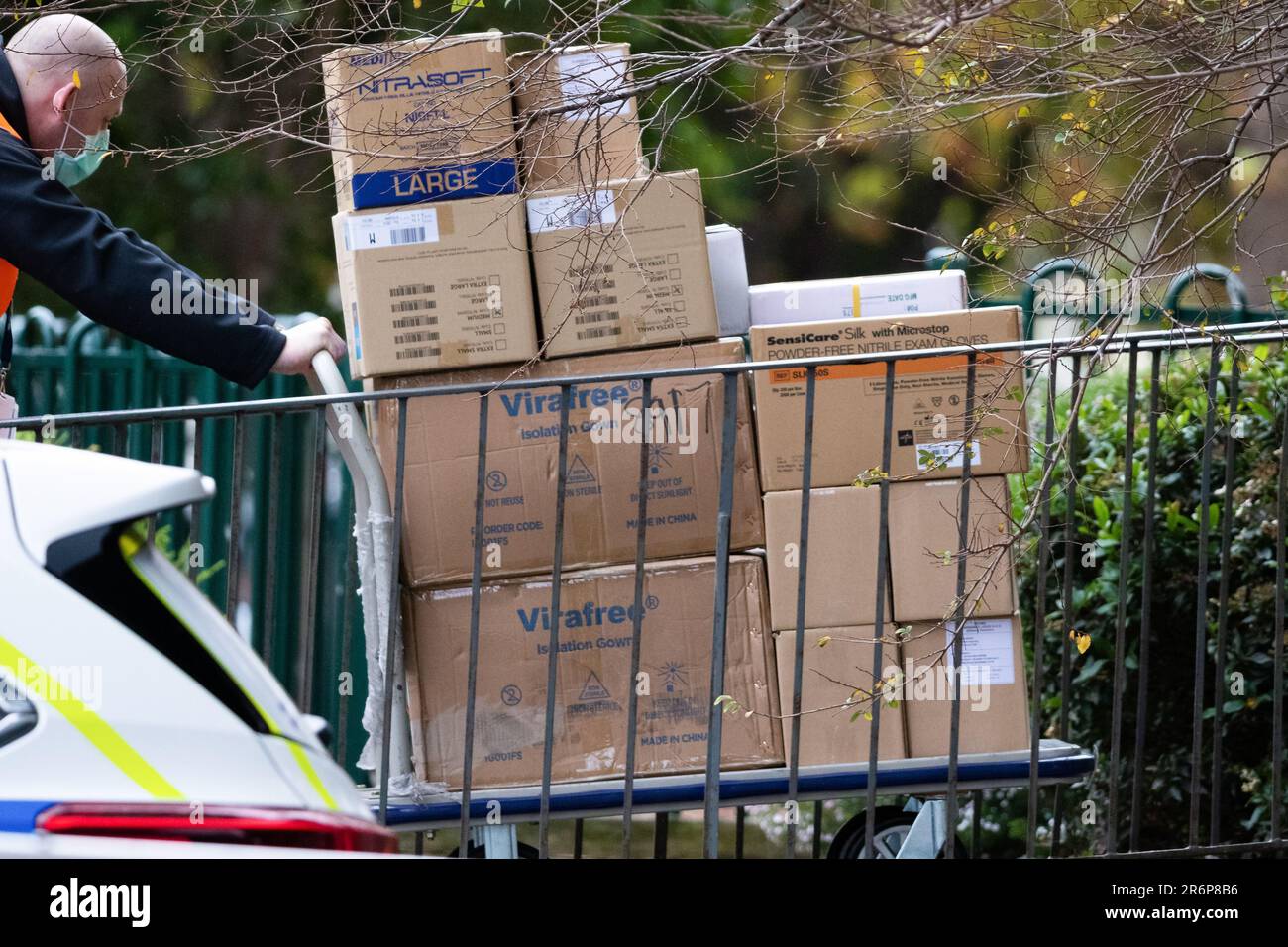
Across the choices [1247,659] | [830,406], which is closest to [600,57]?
[830,406]

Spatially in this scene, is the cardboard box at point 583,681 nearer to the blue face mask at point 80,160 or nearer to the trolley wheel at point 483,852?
the trolley wheel at point 483,852

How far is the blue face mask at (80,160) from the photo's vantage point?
4.10m

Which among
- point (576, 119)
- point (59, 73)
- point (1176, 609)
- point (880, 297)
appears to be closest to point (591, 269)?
point (576, 119)

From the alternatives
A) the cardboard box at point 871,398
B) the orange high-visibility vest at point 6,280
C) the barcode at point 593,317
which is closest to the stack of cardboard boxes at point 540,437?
the barcode at point 593,317

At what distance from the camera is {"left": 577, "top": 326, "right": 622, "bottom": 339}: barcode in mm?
3955

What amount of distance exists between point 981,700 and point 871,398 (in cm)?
85

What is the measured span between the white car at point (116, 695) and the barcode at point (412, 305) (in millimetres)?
1834

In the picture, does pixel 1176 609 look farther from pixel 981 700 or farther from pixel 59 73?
pixel 59 73

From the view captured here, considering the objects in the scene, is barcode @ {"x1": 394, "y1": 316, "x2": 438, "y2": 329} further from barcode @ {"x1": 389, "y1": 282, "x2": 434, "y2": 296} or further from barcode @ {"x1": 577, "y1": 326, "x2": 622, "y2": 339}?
barcode @ {"x1": 577, "y1": 326, "x2": 622, "y2": 339}

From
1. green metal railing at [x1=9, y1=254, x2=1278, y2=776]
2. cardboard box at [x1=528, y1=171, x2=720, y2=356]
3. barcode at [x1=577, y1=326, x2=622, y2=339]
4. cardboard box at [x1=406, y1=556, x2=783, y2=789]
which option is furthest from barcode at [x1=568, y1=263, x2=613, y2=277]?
green metal railing at [x1=9, y1=254, x2=1278, y2=776]

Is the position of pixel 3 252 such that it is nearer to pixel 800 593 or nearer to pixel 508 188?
pixel 508 188

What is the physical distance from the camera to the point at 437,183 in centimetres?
394

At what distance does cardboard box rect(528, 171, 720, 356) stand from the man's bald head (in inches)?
50.9

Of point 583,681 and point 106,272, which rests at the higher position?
point 106,272
